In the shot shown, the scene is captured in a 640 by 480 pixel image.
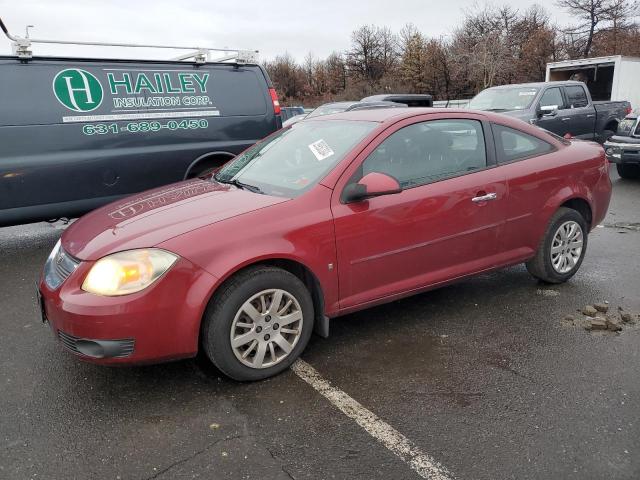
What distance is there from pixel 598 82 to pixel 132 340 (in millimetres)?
20472

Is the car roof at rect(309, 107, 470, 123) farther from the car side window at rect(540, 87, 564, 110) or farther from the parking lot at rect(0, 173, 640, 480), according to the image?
the car side window at rect(540, 87, 564, 110)

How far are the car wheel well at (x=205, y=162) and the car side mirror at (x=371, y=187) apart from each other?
364 cm

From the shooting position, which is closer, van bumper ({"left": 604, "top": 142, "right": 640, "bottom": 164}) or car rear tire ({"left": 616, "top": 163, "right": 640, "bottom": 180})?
van bumper ({"left": 604, "top": 142, "right": 640, "bottom": 164})

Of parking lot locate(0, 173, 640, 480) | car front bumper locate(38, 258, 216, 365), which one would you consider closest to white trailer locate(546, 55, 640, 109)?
parking lot locate(0, 173, 640, 480)

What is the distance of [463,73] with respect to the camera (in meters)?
43.4

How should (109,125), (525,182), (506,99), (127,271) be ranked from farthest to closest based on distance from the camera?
(506,99) < (109,125) < (525,182) < (127,271)

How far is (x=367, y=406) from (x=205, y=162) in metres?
4.52

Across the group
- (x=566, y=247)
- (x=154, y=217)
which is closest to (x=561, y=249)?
(x=566, y=247)

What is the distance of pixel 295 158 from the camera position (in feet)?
12.8

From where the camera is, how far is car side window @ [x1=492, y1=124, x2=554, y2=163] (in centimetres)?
422

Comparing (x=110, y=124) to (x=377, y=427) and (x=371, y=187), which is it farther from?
(x=377, y=427)

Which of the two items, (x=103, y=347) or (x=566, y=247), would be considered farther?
(x=566, y=247)

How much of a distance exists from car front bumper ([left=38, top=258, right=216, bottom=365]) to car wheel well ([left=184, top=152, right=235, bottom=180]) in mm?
3758

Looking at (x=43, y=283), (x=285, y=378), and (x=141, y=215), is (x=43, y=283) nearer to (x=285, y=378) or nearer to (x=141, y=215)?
(x=141, y=215)
